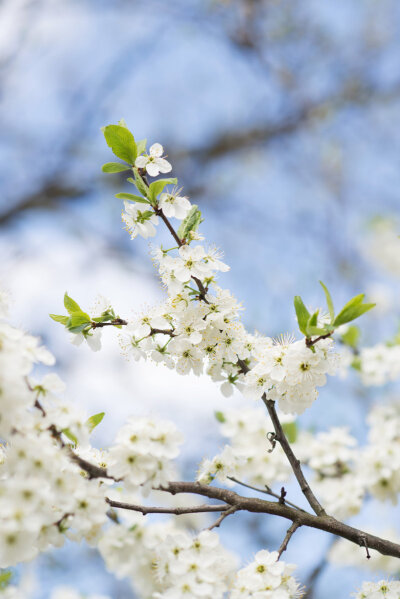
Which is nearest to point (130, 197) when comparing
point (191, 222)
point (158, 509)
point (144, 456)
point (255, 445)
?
point (191, 222)

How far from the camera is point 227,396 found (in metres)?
1.53

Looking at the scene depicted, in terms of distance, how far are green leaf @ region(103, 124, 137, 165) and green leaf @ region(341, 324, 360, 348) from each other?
1.85 metres

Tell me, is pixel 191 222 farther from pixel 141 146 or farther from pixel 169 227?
pixel 141 146

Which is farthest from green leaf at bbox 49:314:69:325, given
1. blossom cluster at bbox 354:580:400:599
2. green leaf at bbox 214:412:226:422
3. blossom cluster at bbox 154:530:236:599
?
green leaf at bbox 214:412:226:422

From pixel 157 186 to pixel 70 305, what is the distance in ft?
1.26

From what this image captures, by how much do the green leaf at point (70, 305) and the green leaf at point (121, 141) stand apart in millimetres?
378

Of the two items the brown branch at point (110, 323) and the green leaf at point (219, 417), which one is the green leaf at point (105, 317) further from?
the green leaf at point (219, 417)

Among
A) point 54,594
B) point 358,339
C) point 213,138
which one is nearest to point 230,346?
point 358,339

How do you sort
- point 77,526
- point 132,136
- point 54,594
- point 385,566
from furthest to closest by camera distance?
1. point 385,566
2. point 54,594
3. point 132,136
4. point 77,526

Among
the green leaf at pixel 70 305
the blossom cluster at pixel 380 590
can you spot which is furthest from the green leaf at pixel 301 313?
the blossom cluster at pixel 380 590

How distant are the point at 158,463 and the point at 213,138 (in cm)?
581

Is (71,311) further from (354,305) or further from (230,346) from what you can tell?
(354,305)

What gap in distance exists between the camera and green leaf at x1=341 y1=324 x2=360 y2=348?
116 inches

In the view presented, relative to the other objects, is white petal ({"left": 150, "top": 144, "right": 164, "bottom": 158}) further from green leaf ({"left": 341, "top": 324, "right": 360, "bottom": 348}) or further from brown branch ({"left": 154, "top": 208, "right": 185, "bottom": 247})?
green leaf ({"left": 341, "top": 324, "right": 360, "bottom": 348})
